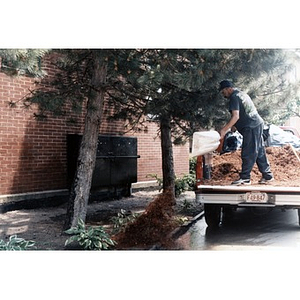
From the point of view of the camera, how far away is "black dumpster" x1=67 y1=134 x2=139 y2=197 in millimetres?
7035

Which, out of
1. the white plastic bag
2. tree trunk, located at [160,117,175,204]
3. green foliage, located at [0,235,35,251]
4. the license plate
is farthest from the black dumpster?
the license plate

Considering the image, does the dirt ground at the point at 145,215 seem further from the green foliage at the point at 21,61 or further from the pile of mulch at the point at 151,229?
the green foliage at the point at 21,61

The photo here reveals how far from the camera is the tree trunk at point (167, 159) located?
22.1 feet

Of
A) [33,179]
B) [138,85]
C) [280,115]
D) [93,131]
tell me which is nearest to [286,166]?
[280,115]

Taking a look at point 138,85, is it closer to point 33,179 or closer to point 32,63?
point 32,63

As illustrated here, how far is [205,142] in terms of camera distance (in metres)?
5.47

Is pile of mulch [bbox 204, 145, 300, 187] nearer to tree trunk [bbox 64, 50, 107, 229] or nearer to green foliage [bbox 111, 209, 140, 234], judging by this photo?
green foliage [bbox 111, 209, 140, 234]

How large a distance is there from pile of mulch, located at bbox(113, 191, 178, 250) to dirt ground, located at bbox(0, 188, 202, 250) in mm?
222

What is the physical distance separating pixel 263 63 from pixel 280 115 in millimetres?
919

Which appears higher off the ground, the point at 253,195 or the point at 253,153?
the point at 253,153

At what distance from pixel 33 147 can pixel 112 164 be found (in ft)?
4.52

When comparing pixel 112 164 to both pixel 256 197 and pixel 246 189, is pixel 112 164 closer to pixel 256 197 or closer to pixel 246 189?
pixel 246 189

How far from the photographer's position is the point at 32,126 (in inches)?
264

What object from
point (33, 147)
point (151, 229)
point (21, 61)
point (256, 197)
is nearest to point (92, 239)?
point (151, 229)
